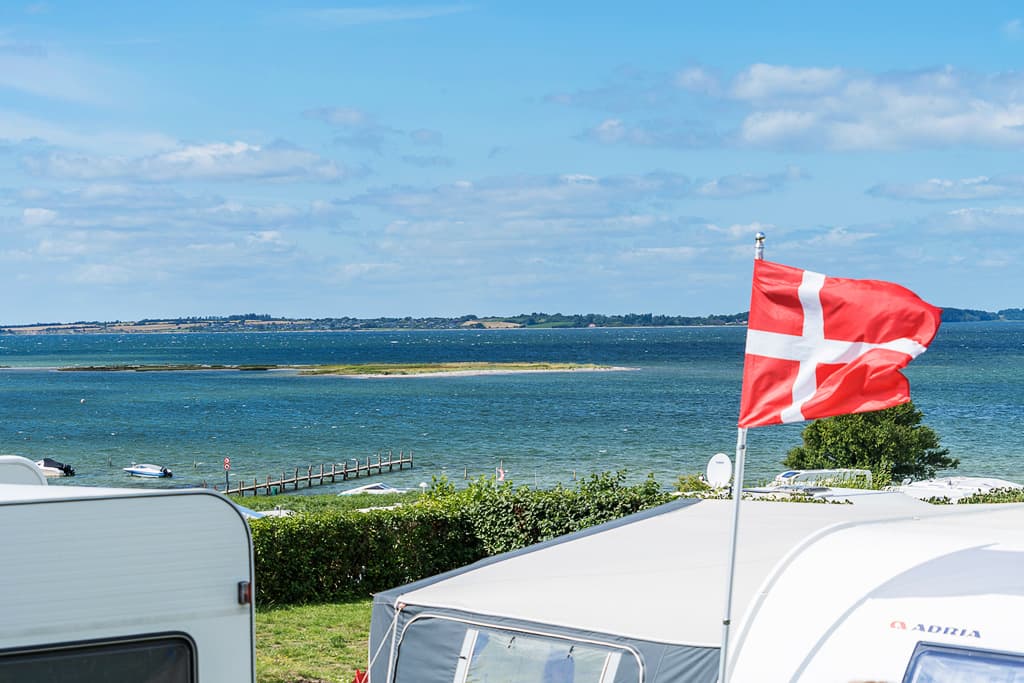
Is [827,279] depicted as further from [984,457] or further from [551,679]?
[984,457]

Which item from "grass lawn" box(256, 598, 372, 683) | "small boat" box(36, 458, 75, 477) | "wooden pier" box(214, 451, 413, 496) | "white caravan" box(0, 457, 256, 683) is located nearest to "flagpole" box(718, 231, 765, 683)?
"white caravan" box(0, 457, 256, 683)

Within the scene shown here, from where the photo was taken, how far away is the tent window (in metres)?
6.46

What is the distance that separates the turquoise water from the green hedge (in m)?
33.2

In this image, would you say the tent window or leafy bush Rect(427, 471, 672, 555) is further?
leafy bush Rect(427, 471, 672, 555)

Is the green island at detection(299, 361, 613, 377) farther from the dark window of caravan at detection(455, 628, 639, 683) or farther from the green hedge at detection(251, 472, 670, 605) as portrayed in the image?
the dark window of caravan at detection(455, 628, 639, 683)

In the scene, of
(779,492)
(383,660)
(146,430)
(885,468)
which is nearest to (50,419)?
(146,430)

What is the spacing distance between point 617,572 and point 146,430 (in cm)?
7646

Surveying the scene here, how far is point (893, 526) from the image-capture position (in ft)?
→ 18.7

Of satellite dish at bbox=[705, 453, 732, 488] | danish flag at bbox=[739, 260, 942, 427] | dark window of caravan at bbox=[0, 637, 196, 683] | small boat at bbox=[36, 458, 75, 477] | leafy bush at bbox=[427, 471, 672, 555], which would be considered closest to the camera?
dark window of caravan at bbox=[0, 637, 196, 683]

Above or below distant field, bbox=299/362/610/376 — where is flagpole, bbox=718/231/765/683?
above

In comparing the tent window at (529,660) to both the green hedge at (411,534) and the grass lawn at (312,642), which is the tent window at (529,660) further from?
the green hedge at (411,534)

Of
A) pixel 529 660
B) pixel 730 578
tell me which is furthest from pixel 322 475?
pixel 730 578

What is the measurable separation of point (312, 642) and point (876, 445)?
3299cm

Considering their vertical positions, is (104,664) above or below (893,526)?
below
